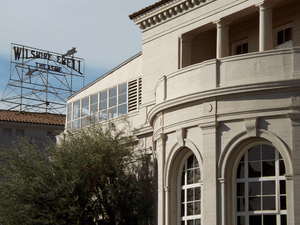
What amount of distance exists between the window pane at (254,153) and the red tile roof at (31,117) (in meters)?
33.6

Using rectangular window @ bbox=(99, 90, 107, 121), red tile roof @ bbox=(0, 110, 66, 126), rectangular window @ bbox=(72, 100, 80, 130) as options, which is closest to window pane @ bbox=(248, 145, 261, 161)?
rectangular window @ bbox=(99, 90, 107, 121)

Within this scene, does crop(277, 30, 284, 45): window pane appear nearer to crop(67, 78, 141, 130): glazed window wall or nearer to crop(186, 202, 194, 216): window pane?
crop(67, 78, 141, 130): glazed window wall

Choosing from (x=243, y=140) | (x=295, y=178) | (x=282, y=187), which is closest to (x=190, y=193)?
(x=243, y=140)

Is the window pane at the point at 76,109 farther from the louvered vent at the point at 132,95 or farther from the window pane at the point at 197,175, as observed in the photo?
the window pane at the point at 197,175

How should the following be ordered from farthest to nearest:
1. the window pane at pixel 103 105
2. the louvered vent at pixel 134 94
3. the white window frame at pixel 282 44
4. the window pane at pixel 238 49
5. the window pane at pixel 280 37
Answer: the window pane at pixel 103 105
the louvered vent at pixel 134 94
the window pane at pixel 238 49
the window pane at pixel 280 37
the white window frame at pixel 282 44

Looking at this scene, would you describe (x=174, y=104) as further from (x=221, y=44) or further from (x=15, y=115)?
(x=15, y=115)

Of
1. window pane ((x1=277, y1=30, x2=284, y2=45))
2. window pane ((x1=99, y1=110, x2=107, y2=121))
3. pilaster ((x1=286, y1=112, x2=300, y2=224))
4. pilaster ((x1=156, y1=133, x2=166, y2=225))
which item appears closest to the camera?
pilaster ((x1=286, y1=112, x2=300, y2=224))

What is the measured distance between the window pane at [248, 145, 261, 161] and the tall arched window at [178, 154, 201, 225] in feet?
8.16

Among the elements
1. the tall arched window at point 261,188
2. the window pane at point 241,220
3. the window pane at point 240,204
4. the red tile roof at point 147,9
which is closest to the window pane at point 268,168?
the tall arched window at point 261,188

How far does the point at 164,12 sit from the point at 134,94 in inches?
189

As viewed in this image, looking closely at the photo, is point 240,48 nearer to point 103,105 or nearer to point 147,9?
point 147,9

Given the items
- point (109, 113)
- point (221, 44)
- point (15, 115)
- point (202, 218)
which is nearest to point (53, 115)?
point (15, 115)

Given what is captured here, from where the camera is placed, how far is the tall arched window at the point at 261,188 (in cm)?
Answer: 1989

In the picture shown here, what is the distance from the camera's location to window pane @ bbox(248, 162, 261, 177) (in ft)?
67.7
